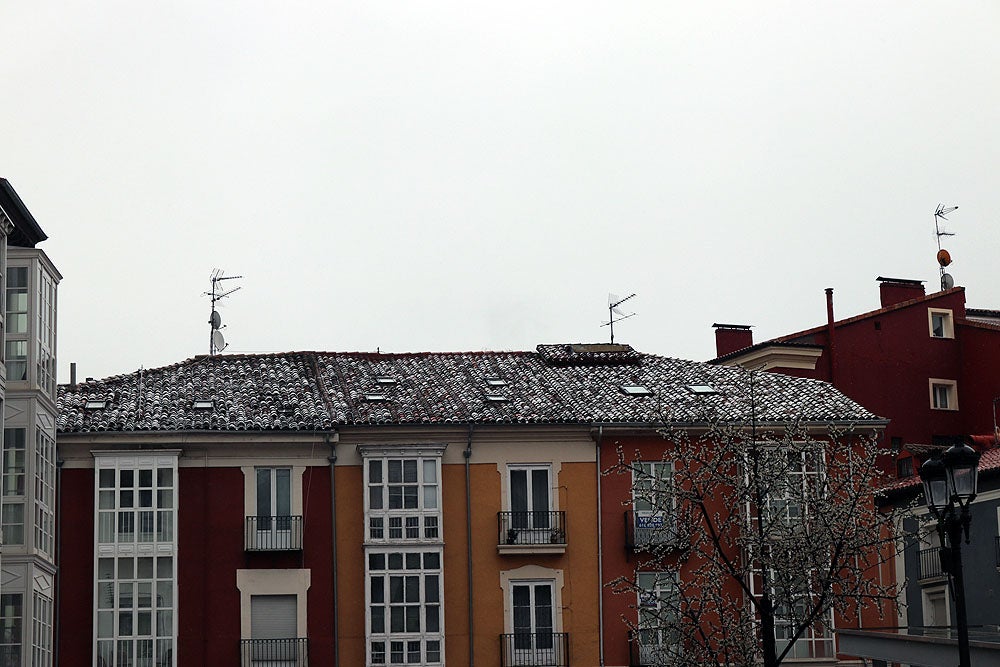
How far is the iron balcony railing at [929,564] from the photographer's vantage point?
43.5 metres

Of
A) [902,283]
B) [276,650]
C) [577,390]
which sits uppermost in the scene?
[902,283]

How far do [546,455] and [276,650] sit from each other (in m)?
7.62

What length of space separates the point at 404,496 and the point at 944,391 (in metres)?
20.0

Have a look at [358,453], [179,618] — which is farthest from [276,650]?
[358,453]

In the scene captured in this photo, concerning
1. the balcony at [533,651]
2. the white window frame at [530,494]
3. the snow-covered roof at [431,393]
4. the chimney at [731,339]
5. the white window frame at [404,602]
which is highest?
the chimney at [731,339]

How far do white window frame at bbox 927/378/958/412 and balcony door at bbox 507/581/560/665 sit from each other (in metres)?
17.1

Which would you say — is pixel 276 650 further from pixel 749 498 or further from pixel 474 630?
pixel 749 498

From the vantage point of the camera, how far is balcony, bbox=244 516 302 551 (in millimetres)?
39000

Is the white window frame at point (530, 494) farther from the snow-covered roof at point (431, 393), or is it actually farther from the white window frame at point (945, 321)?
the white window frame at point (945, 321)

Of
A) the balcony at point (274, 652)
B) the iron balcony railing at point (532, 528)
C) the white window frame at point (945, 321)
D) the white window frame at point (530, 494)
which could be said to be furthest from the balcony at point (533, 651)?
the white window frame at point (945, 321)

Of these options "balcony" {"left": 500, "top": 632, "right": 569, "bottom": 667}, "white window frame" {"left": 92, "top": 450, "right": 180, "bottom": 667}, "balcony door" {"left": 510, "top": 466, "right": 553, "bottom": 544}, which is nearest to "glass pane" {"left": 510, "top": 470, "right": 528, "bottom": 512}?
"balcony door" {"left": 510, "top": 466, "right": 553, "bottom": 544}

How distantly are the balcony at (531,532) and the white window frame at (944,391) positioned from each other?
1654 centimetres

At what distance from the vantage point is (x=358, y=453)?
1574 inches

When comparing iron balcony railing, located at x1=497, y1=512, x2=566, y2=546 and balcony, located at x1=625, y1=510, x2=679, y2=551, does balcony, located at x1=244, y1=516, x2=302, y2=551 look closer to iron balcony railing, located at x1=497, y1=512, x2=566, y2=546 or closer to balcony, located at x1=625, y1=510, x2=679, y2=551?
iron balcony railing, located at x1=497, y1=512, x2=566, y2=546
